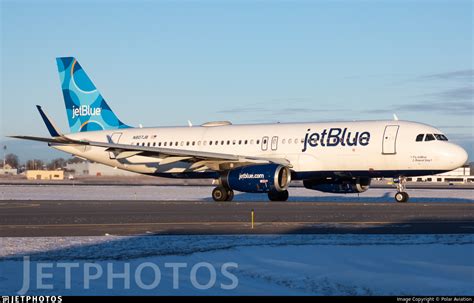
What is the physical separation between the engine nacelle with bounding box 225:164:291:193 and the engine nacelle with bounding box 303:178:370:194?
3308 millimetres

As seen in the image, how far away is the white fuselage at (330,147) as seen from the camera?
36.0 metres

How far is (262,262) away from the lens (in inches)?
565

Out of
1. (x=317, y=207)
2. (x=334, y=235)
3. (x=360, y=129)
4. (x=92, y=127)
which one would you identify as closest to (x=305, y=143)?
(x=360, y=129)

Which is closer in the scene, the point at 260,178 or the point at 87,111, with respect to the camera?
the point at 260,178

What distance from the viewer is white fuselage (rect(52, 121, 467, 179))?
3597cm

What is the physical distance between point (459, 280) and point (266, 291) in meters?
3.17

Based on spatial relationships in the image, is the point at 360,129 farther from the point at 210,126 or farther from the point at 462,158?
the point at 210,126

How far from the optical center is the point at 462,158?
3575 cm

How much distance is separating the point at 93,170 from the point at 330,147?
2834 inches

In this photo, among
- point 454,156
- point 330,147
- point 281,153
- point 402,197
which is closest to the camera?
point 454,156

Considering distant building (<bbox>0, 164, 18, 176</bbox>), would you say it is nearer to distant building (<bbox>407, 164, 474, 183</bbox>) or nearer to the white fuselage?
distant building (<bbox>407, 164, 474, 183</bbox>)

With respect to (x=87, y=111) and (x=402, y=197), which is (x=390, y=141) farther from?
(x=87, y=111)

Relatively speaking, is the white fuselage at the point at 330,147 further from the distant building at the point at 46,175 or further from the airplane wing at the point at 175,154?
the distant building at the point at 46,175
